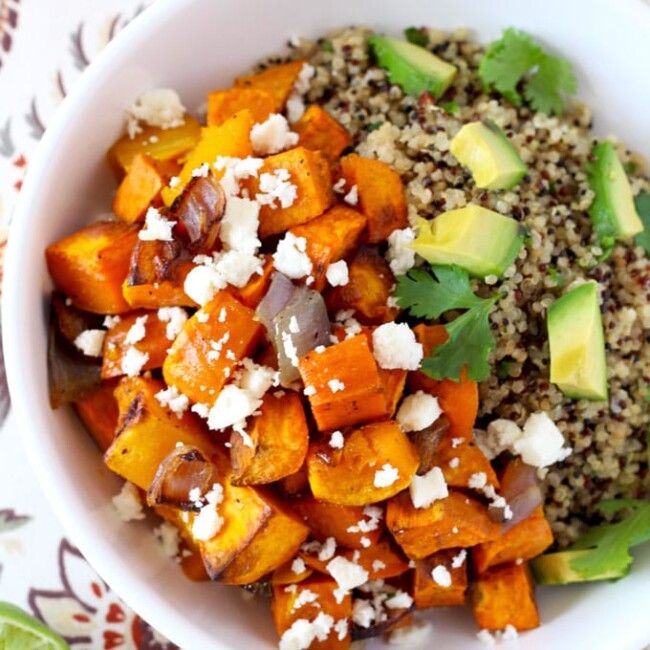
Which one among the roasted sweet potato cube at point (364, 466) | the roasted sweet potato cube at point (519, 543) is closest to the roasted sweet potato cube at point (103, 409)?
the roasted sweet potato cube at point (364, 466)

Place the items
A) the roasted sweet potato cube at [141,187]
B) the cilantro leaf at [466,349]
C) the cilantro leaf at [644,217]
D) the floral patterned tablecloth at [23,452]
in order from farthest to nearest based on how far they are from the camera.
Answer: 1. the floral patterned tablecloth at [23,452]
2. the cilantro leaf at [644,217]
3. the roasted sweet potato cube at [141,187]
4. the cilantro leaf at [466,349]

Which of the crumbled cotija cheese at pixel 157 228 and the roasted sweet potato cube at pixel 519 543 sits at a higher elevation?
the crumbled cotija cheese at pixel 157 228

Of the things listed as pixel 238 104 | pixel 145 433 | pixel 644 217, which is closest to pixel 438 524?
pixel 145 433

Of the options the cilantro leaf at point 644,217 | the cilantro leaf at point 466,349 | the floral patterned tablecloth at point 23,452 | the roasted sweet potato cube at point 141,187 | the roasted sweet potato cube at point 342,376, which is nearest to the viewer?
the roasted sweet potato cube at point 342,376

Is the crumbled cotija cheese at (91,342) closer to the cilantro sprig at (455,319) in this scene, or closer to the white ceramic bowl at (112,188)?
the white ceramic bowl at (112,188)

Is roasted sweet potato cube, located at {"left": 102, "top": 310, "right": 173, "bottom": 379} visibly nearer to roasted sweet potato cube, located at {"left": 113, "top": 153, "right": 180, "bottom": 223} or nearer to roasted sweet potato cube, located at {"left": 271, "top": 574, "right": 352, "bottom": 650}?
roasted sweet potato cube, located at {"left": 113, "top": 153, "right": 180, "bottom": 223}

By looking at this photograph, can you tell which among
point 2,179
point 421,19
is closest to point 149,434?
point 2,179

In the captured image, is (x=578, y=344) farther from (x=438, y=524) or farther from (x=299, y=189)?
(x=299, y=189)

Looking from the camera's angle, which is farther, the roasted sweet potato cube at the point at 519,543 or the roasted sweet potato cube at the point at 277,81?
the roasted sweet potato cube at the point at 277,81

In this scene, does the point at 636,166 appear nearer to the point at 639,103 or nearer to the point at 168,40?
the point at 639,103
